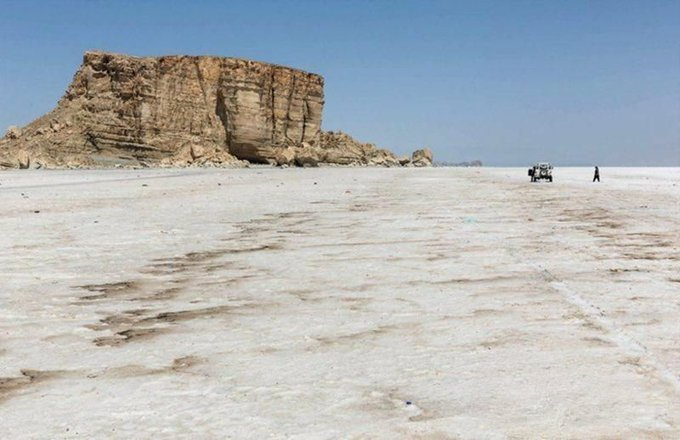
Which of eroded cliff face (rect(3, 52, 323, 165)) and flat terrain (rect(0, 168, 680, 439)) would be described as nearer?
flat terrain (rect(0, 168, 680, 439))

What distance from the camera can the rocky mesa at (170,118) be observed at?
209 ft

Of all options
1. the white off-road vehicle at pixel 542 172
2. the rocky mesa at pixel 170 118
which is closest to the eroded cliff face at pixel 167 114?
the rocky mesa at pixel 170 118

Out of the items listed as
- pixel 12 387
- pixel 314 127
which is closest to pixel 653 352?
pixel 12 387

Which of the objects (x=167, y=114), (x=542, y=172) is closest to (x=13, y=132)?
(x=167, y=114)

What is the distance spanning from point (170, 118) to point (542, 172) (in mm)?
45878

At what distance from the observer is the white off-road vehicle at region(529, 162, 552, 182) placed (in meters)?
39.3

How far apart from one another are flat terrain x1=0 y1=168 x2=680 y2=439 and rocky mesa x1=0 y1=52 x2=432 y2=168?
179ft

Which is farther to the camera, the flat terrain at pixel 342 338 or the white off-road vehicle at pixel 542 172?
the white off-road vehicle at pixel 542 172

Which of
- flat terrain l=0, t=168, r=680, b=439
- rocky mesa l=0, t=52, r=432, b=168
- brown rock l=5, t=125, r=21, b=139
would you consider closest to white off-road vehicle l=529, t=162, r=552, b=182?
flat terrain l=0, t=168, r=680, b=439

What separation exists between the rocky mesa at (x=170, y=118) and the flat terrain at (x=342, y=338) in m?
54.5

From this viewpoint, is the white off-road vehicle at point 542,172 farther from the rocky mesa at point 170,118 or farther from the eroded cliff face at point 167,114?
the eroded cliff face at point 167,114

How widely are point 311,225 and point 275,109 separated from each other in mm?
71137

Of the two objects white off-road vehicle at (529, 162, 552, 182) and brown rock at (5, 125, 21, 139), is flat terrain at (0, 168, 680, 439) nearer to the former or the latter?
white off-road vehicle at (529, 162, 552, 182)

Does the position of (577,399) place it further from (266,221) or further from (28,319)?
(266,221)
